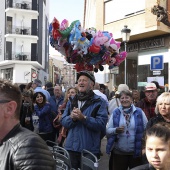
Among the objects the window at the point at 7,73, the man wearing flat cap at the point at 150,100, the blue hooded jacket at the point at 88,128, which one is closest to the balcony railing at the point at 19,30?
the window at the point at 7,73

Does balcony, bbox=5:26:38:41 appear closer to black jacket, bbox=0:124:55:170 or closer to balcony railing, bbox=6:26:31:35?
balcony railing, bbox=6:26:31:35

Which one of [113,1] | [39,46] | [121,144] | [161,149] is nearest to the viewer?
[161,149]

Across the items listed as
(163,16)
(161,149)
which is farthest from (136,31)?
(161,149)

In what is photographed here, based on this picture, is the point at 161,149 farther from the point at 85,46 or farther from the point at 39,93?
the point at 39,93

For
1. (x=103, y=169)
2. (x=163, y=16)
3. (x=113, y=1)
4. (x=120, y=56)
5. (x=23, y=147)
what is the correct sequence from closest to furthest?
(x=23, y=147)
(x=103, y=169)
(x=120, y=56)
(x=163, y=16)
(x=113, y=1)

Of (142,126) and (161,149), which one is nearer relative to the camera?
(161,149)

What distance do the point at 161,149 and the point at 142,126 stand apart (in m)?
2.20

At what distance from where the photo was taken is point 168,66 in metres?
13.0

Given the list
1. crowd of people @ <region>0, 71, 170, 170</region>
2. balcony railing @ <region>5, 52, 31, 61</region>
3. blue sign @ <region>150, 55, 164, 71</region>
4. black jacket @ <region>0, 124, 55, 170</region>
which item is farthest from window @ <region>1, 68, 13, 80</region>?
black jacket @ <region>0, 124, 55, 170</region>

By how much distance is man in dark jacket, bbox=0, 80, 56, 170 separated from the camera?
1562 millimetres

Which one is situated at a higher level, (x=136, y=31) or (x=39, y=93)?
(x=136, y=31)

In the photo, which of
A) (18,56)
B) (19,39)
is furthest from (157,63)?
(19,39)

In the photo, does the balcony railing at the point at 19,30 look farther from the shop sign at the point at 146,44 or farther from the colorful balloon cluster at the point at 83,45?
the colorful balloon cluster at the point at 83,45

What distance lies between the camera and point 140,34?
13.7 metres
